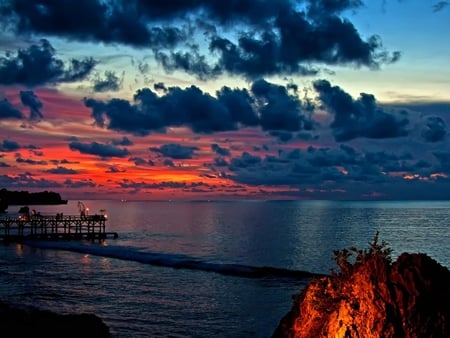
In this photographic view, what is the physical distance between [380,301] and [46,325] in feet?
67.9

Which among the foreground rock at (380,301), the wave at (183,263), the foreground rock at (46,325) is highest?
the foreground rock at (380,301)

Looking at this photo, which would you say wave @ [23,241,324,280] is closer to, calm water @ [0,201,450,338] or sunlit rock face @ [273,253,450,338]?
Answer: calm water @ [0,201,450,338]

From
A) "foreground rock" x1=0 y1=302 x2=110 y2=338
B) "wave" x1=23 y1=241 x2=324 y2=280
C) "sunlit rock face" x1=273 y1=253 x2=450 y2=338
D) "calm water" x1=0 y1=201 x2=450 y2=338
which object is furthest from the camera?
"wave" x1=23 y1=241 x2=324 y2=280

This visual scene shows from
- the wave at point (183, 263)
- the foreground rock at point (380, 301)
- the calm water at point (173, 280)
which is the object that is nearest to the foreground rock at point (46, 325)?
the calm water at point (173, 280)

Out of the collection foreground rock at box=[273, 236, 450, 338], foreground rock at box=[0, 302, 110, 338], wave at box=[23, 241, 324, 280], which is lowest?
wave at box=[23, 241, 324, 280]

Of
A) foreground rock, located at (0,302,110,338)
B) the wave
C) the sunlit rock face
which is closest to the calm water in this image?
the wave

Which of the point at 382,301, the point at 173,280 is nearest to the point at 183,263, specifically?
the point at 173,280

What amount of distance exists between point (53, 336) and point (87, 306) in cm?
1514

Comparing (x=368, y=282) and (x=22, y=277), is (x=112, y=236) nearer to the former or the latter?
(x=22, y=277)

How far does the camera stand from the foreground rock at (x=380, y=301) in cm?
1205

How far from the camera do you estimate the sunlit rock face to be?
39.5ft

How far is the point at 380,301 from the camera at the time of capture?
40.2 ft

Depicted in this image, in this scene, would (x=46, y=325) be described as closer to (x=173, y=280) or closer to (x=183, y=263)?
(x=173, y=280)

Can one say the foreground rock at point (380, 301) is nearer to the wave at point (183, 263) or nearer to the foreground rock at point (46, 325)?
the foreground rock at point (46, 325)
